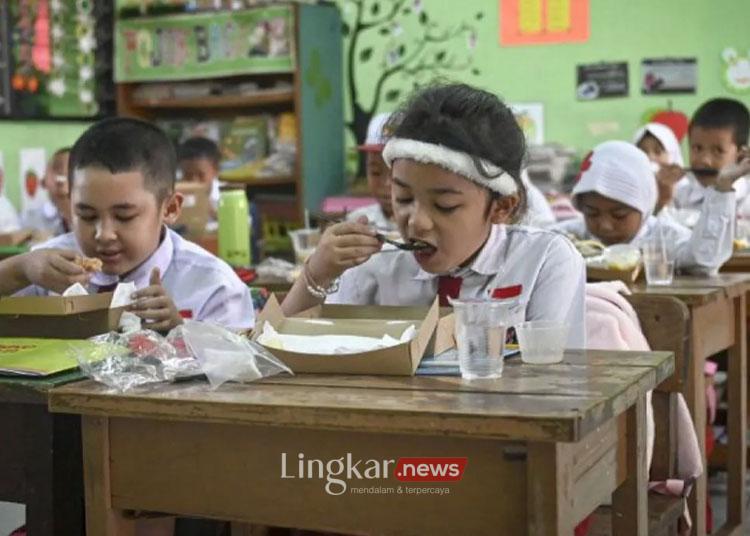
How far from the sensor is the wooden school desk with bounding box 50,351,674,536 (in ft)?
4.78

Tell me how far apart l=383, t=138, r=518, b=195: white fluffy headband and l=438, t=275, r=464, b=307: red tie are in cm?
18

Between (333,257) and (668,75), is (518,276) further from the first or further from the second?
(668,75)

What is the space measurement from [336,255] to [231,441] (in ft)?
1.96

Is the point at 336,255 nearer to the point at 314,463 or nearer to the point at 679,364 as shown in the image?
the point at 314,463

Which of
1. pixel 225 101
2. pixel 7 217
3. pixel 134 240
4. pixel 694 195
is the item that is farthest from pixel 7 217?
pixel 134 240

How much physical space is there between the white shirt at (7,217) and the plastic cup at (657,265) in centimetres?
385

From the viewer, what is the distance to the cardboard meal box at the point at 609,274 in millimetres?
3234

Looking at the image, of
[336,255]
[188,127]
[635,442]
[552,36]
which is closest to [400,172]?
[336,255]

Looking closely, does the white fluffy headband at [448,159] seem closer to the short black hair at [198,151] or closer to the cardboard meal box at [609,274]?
the cardboard meal box at [609,274]

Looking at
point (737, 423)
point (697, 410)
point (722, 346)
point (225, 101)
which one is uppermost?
point (225, 101)

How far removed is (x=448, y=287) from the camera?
2236 mm

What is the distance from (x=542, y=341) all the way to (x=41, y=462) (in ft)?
2.42

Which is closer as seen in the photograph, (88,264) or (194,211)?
(88,264)

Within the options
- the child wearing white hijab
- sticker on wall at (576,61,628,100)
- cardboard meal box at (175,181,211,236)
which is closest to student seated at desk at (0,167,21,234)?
cardboard meal box at (175,181,211,236)
